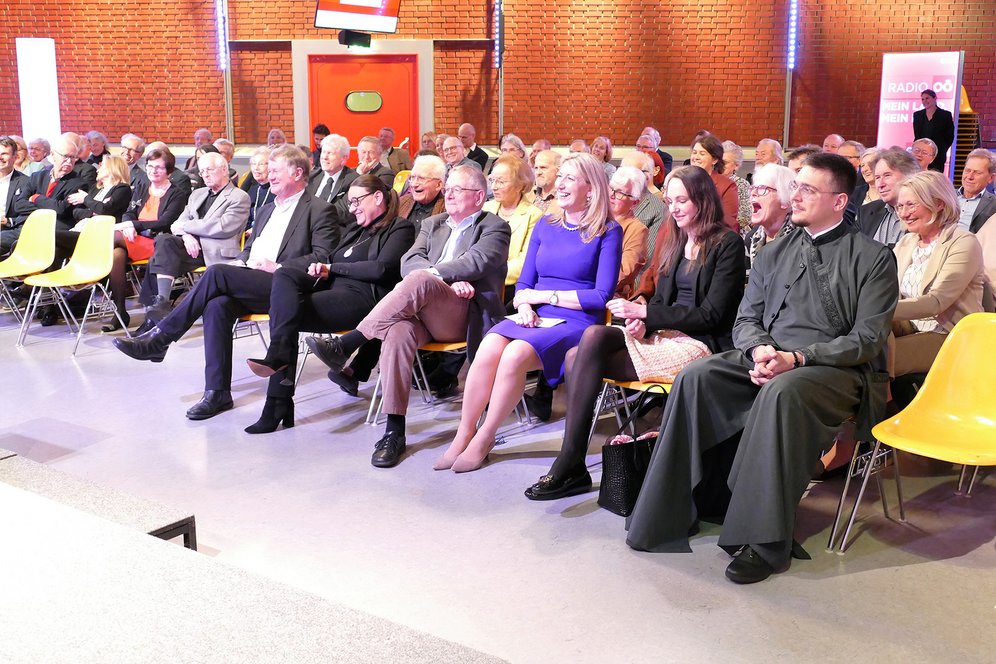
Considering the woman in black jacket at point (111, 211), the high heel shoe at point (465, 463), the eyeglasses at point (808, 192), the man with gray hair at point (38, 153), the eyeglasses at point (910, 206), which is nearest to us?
the eyeglasses at point (808, 192)

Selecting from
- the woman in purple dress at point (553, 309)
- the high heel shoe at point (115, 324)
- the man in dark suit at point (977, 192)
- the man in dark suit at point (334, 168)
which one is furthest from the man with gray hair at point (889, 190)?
the high heel shoe at point (115, 324)

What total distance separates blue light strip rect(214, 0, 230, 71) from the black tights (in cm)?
1069

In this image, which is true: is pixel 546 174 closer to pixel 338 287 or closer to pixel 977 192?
pixel 338 287

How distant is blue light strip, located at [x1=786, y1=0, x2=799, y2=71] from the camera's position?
1235 centimetres

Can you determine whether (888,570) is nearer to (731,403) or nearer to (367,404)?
(731,403)

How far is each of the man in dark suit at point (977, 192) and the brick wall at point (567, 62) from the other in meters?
7.13

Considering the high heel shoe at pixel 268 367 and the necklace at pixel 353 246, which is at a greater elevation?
the necklace at pixel 353 246

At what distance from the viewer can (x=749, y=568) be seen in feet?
9.99

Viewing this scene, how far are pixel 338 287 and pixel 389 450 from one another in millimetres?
1086

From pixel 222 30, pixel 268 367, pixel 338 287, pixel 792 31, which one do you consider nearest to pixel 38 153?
pixel 222 30

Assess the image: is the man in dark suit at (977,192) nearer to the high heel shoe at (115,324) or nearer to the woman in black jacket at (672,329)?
the woman in black jacket at (672,329)

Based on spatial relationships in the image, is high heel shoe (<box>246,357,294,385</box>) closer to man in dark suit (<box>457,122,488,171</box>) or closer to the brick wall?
man in dark suit (<box>457,122,488,171</box>)

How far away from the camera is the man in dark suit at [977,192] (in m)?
5.57

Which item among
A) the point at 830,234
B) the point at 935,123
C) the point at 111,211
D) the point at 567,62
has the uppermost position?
the point at 567,62
